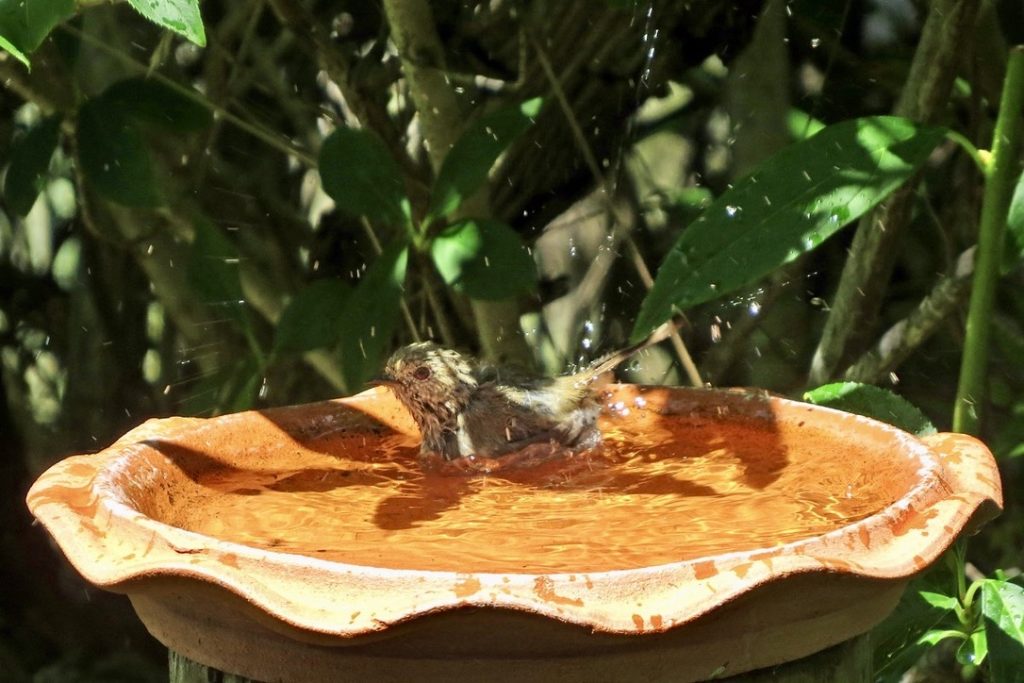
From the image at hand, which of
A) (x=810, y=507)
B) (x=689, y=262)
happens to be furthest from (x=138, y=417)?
(x=810, y=507)

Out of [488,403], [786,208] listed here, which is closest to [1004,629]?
[786,208]

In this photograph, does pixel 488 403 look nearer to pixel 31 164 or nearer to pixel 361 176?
pixel 361 176

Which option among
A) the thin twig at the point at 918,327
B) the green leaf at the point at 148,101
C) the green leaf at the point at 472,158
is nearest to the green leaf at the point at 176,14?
the green leaf at the point at 472,158

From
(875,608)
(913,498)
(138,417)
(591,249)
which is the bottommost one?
(138,417)

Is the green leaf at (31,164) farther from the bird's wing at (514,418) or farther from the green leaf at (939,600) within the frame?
the green leaf at (939,600)

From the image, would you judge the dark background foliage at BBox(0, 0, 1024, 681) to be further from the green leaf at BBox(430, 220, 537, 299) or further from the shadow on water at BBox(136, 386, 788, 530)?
the shadow on water at BBox(136, 386, 788, 530)

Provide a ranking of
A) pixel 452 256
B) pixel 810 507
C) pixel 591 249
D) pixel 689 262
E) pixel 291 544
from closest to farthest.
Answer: pixel 291 544 → pixel 810 507 → pixel 689 262 → pixel 452 256 → pixel 591 249

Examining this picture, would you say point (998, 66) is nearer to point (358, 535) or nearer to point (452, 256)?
point (452, 256)
